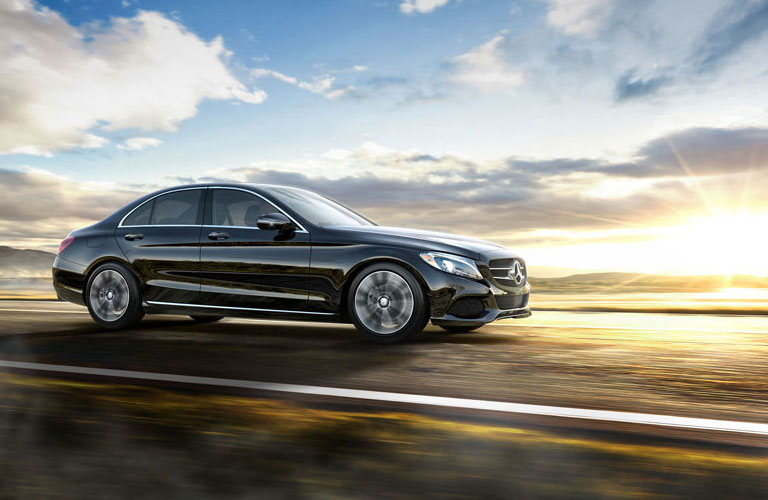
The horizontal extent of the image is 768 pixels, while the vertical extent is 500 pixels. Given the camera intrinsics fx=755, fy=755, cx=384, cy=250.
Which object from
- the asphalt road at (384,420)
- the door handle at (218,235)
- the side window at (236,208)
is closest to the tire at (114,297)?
the door handle at (218,235)

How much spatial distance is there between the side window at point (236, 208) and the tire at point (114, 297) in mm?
1292

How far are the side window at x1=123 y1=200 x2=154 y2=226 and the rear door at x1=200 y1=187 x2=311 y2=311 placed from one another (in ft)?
2.88

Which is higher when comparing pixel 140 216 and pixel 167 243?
pixel 140 216

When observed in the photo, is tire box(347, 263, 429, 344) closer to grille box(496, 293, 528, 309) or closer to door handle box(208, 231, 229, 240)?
grille box(496, 293, 528, 309)

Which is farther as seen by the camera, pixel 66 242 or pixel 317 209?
pixel 66 242

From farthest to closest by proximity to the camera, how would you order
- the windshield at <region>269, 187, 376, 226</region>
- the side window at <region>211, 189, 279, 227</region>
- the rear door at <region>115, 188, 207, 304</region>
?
the rear door at <region>115, 188, 207, 304</region> < the side window at <region>211, 189, 279, 227</region> < the windshield at <region>269, 187, 376, 226</region>

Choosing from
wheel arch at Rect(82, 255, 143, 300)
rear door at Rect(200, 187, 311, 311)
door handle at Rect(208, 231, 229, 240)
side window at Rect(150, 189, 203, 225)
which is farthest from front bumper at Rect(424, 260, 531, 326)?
wheel arch at Rect(82, 255, 143, 300)

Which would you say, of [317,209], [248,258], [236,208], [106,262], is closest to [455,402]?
[248,258]

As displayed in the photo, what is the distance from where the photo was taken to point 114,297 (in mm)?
8820

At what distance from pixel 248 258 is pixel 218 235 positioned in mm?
515

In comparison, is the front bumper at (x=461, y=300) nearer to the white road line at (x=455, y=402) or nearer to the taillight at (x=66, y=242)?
the white road line at (x=455, y=402)

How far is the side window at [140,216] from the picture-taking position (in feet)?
29.2

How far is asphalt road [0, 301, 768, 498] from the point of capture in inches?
113

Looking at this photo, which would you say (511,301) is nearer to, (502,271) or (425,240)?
(502,271)
